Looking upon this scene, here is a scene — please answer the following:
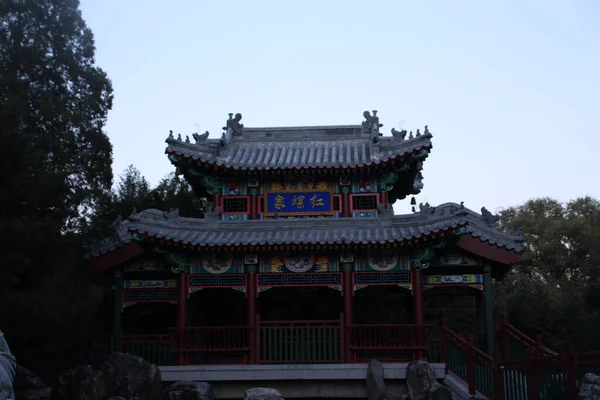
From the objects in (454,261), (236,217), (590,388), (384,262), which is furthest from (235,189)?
(590,388)

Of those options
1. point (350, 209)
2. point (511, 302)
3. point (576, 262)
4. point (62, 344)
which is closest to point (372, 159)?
point (350, 209)

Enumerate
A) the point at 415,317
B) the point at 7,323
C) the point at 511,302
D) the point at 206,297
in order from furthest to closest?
the point at 511,302, the point at 206,297, the point at 415,317, the point at 7,323

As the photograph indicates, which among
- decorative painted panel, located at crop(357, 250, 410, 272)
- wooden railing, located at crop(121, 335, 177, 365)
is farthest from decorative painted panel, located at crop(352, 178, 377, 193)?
wooden railing, located at crop(121, 335, 177, 365)

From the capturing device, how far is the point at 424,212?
16.4 meters

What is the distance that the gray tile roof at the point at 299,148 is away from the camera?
17297 mm

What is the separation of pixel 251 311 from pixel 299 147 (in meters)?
5.20

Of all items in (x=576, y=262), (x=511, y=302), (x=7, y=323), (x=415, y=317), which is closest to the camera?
(x=7, y=323)

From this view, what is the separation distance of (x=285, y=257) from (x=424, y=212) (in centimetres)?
324

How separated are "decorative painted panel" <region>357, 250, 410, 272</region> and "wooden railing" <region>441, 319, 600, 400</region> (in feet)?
5.67

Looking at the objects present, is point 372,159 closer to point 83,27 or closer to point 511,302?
point 83,27

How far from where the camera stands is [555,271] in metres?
35.8

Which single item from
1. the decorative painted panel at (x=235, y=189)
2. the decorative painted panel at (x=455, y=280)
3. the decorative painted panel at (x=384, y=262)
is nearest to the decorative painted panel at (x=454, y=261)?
the decorative painted panel at (x=455, y=280)

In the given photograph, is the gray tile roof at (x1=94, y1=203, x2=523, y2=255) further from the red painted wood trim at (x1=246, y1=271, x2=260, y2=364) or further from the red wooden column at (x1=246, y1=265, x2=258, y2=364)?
the red painted wood trim at (x1=246, y1=271, x2=260, y2=364)

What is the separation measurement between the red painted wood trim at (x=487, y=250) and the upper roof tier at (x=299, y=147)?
244cm
